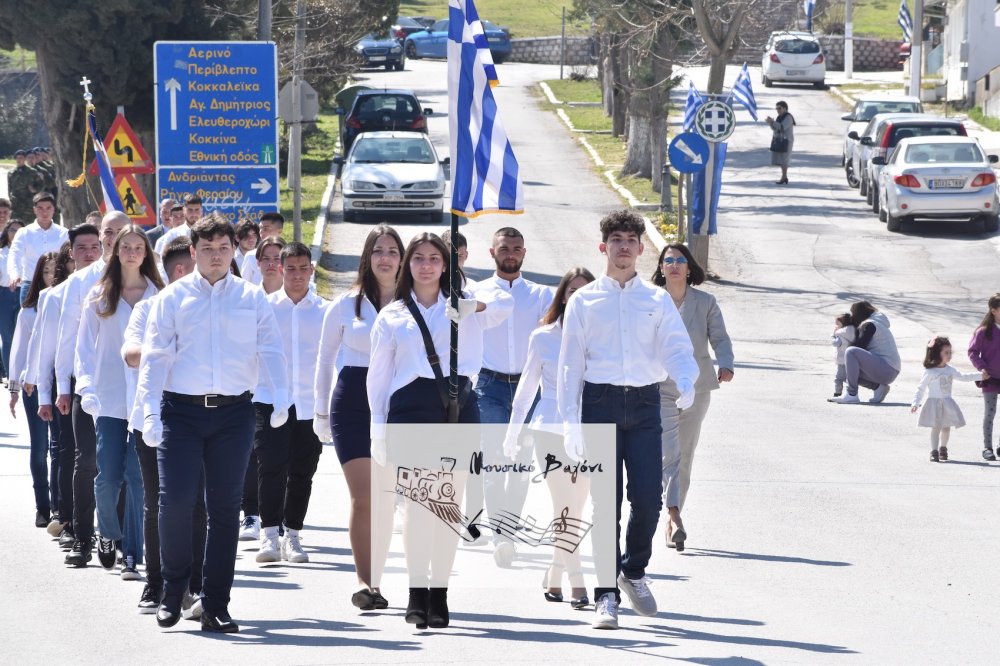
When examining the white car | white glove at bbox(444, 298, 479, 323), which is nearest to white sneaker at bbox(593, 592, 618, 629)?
white glove at bbox(444, 298, 479, 323)

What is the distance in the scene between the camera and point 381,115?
36062 millimetres

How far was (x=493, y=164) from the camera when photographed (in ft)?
26.1

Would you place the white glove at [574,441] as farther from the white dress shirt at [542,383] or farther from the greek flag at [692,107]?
the greek flag at [692,107]

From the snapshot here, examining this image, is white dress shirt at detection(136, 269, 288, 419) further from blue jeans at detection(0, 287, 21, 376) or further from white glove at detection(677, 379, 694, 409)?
blue jeans at detection(0, 287, 21, 376)

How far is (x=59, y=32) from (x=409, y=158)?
7.70 meters

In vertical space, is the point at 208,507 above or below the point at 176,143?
below

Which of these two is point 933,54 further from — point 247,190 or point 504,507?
point 504,507

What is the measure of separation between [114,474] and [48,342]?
3.67 feet

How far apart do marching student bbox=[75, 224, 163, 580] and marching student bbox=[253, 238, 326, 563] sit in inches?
34.9

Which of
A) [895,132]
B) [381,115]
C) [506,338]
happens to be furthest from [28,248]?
[381,115]

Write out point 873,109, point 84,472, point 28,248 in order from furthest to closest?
point 873,109, point 28,248, point 84,472

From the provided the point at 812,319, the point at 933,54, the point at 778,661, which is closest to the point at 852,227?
the point at 812,319

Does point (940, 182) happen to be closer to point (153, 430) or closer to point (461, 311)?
point (461, 311)

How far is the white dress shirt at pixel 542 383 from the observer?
26.5ft
